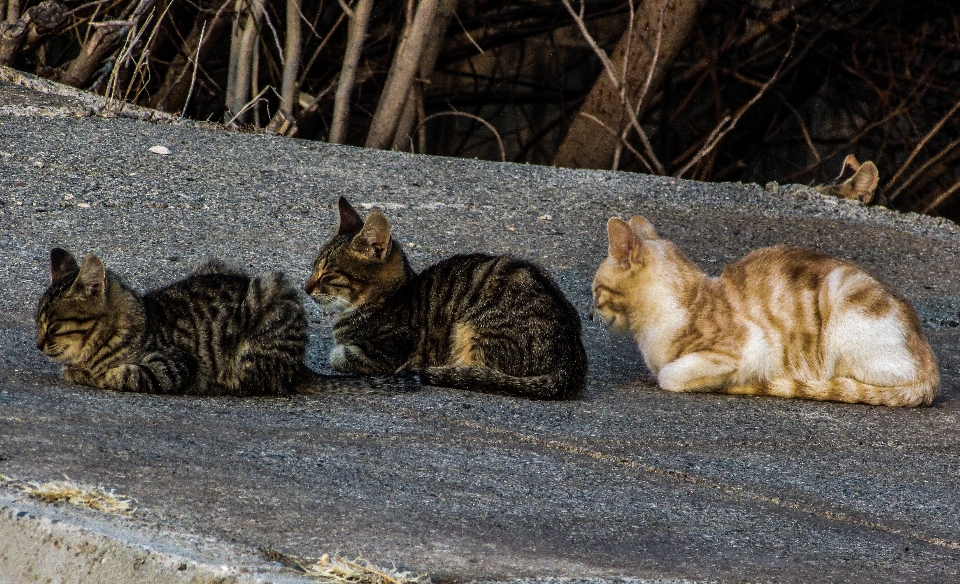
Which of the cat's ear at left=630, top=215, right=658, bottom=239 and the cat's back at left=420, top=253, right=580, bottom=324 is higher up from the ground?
the cat's ear at left=630, top=215, right=658, bottom=239

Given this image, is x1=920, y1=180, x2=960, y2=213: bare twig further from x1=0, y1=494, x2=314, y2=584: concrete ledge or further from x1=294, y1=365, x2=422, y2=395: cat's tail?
x1=0, y1=494, x2=314, y2=584: concrete ledge

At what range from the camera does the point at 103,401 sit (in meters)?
4.35

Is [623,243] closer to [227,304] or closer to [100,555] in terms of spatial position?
[227,304]

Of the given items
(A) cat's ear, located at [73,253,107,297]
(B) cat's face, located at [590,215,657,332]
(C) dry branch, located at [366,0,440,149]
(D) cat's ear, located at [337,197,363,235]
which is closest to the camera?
(A) cat's ear, located at [73,253,107,297]

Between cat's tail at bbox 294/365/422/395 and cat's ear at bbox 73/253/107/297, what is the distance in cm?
89

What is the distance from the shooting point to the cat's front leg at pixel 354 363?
534 cm

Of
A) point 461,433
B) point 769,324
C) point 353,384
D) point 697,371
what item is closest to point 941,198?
point 769,324

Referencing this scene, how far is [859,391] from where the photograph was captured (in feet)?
17.9

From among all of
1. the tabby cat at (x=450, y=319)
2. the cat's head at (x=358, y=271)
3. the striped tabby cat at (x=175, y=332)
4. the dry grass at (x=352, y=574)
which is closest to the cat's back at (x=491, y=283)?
the tabby cat at (x=450, y=319)

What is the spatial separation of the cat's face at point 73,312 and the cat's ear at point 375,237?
1310mm

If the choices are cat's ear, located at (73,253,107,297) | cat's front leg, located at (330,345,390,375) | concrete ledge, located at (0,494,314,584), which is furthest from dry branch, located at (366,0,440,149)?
concrete ledge, located at (0,494,314,584)

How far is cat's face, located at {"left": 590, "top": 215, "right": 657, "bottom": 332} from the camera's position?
18.7ft

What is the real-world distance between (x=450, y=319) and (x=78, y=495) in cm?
265

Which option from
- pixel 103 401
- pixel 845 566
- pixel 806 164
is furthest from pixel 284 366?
pixel 806 164
